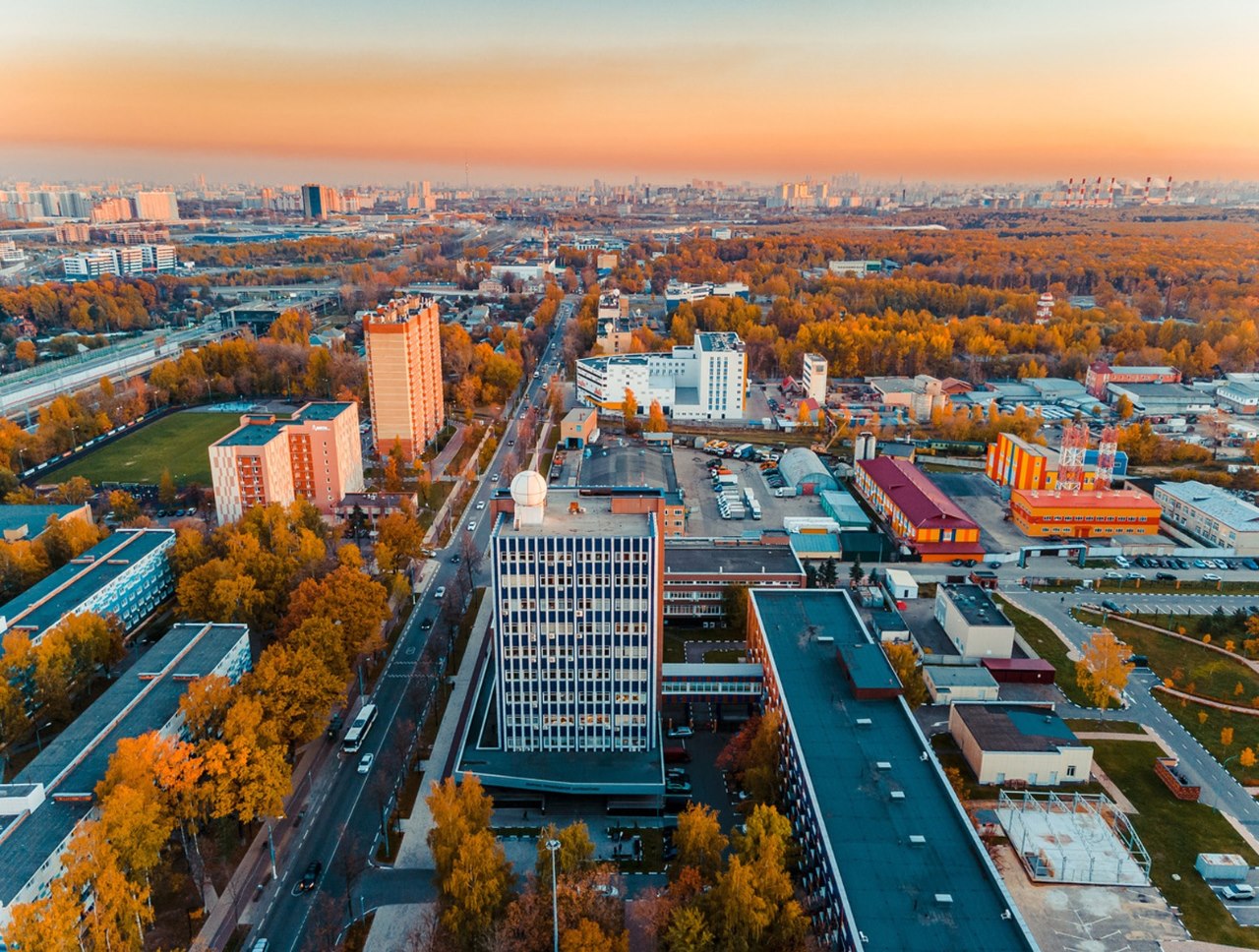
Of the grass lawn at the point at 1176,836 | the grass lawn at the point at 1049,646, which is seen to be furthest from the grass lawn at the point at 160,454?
the grass lawn at the point at 1176,836

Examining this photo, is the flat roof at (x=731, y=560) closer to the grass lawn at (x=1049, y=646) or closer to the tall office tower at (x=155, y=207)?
the grass lawn at (x=1049, y=646)

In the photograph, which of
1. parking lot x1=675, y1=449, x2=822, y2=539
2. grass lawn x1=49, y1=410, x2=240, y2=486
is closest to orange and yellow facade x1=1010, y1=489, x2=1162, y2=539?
parking lot x1=675, y1=449, x2=822, y2=539

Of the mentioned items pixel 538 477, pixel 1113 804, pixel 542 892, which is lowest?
pixel 1113 804

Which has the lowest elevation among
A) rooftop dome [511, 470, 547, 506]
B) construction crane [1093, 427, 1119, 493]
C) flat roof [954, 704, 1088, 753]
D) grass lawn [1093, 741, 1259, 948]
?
grass lawn [1093, 741, 1259, 948]

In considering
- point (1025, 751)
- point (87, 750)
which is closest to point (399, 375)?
point (87, 750)

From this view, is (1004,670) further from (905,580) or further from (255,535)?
(255,535)

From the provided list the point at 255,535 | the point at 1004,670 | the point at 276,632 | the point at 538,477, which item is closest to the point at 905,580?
the point at 1004,670

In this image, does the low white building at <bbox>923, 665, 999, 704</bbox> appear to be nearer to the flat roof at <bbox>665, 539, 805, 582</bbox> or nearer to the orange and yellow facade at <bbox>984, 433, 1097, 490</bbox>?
the flat roof at <bbox>665, 539, 805, 582</bbox>
